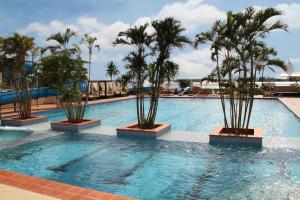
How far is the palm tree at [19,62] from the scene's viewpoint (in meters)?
11.8

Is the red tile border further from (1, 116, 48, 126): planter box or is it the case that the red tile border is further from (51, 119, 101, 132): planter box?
(1, 116, 48, 126): planter box

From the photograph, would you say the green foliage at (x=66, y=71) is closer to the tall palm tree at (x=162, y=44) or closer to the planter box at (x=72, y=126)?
the planter box at (x=72, y=126)

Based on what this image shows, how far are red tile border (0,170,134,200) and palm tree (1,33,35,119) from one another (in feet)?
25.7

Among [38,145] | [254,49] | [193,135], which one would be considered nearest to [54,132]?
[38,145]

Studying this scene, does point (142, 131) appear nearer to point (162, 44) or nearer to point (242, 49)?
point (162, 44)

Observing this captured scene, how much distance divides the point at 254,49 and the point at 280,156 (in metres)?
3.06

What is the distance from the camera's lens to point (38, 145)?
28.1 ft

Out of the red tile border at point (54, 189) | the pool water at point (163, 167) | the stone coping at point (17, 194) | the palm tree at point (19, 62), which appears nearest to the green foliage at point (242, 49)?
the pool water at point (163, 167)

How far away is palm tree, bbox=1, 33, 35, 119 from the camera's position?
38.9 feet

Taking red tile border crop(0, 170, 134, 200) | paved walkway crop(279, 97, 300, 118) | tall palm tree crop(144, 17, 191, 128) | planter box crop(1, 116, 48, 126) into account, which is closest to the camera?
red tile border crop(0, 170, 134, 200)

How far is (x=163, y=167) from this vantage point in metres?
6.42

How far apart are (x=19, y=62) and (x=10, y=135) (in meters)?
3.56

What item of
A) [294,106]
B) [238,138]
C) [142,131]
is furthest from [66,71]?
[294,106]

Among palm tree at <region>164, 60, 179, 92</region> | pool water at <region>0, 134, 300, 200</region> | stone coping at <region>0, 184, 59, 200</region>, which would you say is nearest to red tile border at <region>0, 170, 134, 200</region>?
stone coping at <region>0, 184, 59, 200</region>
